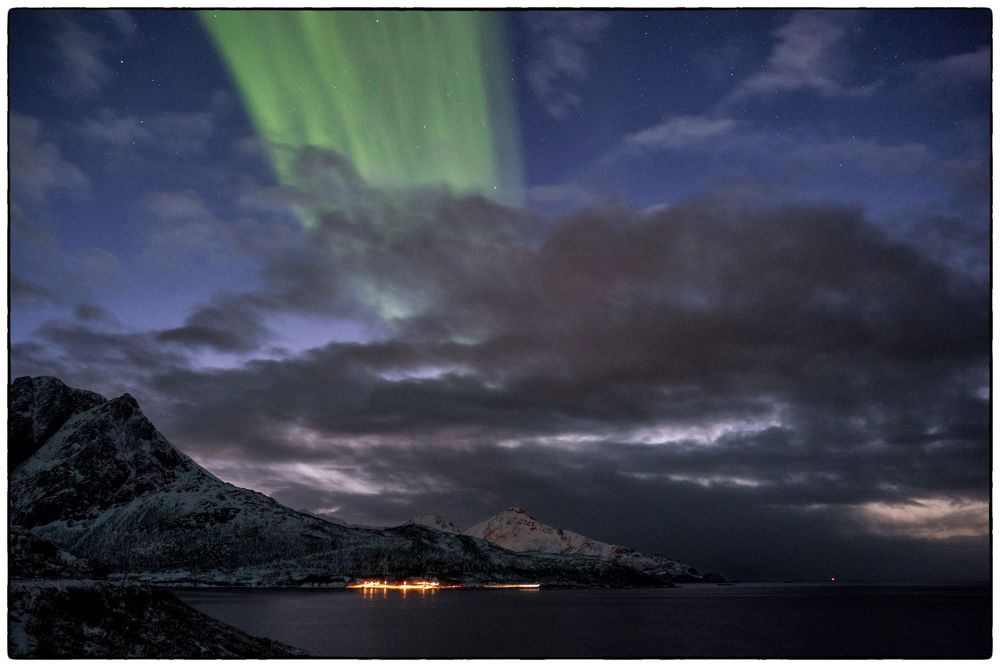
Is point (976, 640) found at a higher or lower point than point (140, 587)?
lower

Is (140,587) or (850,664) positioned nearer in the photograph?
(850,664)

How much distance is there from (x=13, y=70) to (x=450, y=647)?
71.2 m

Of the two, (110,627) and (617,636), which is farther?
(617,636)

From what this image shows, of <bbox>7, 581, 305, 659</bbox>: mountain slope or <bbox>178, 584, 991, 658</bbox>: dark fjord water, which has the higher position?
<bbox>7, 581, 305, 659</bbox>: mountain slope

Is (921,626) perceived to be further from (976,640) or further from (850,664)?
(850,664)

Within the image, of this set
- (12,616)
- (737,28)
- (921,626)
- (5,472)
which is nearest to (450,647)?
(12,616)

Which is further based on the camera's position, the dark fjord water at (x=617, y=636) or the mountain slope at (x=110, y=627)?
the dark fjord water at (x=617, y=636)

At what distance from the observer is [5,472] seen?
30.9 metres

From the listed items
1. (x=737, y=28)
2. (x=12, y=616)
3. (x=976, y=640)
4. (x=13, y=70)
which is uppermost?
(x=737, y=28)

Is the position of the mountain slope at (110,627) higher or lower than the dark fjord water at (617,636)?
higher

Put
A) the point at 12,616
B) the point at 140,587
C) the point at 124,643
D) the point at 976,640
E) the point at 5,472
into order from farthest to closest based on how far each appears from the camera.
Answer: the point at 976,640 → the point at 140,587 → the point at 124,643 → the point at 12,616 → the point at 5,472

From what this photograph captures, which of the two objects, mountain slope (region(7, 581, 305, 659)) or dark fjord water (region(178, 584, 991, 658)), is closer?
mountain slope (region(7, 581, 305, 659))

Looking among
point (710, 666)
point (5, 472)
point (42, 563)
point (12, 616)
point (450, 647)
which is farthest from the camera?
point (450, 647)

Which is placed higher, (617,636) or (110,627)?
(110,627)
